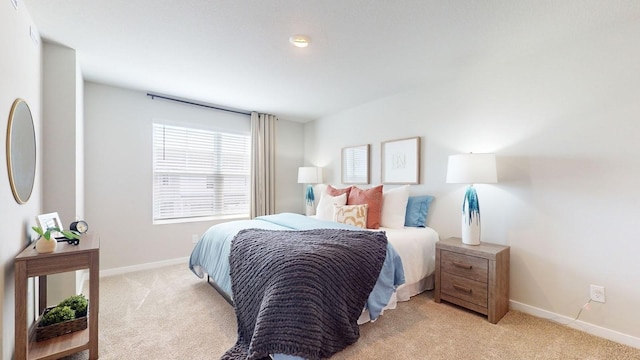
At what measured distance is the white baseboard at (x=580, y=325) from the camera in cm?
185

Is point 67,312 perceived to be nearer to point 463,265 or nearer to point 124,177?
point 124,177

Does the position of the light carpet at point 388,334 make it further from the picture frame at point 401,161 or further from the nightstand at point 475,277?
the picture frame at point 401,161

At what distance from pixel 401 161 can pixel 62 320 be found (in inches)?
132

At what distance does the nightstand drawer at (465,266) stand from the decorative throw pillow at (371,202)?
0.75 meters

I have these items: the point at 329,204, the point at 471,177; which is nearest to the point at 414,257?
the point at 471,177

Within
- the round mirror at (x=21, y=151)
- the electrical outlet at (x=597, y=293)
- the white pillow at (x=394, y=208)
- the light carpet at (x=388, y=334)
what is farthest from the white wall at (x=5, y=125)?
the electrical outlet at (x=597, y=293)

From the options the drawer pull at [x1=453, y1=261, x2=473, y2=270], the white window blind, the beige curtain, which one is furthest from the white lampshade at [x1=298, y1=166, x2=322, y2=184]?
the drawer pull at [x1=453, y1=261, x2=473, y2=270]

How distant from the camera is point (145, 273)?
10.6ft

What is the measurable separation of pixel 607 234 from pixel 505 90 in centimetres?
138

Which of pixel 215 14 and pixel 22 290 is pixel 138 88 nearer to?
pixel 215 14

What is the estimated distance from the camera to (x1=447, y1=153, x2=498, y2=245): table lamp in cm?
226

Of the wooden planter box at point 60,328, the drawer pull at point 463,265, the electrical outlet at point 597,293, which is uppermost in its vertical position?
the drawer pull at point 463,265

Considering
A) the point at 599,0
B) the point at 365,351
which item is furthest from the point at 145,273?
the point at 599,0

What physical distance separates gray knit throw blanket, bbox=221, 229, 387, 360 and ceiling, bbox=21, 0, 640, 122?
61.8 inches
